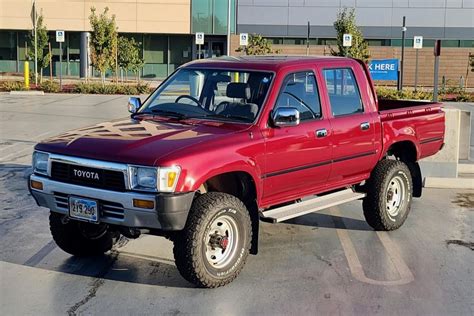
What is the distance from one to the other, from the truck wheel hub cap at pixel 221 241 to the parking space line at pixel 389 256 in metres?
1.19

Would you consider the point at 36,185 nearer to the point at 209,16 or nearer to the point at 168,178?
the point at 168,178

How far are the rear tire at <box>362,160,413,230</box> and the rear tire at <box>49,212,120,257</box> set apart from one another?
9.56 ft

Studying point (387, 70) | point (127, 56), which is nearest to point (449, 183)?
point (387, 70)

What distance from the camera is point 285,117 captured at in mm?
5492

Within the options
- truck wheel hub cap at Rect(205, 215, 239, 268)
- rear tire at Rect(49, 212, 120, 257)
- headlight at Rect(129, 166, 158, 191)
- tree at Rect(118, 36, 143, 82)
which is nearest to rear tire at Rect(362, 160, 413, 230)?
truck wheel hub cap at Rect(205, 215, 239, 268)

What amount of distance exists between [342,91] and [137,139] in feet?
8.38

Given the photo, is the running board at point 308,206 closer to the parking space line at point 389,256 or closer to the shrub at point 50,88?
the parking space line at point 389,256

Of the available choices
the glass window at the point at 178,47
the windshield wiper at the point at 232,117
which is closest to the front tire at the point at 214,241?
the windshield wiper at the point at 232,117

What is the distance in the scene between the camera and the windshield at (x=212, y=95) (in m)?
5.76

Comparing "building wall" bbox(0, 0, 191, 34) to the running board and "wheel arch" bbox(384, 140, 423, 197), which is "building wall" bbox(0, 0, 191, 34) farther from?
the running board

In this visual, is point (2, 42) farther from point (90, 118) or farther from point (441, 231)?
point (441, 231)

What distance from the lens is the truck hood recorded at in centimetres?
484

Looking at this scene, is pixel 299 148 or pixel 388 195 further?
pixel 388 195

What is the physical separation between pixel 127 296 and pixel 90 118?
1384 cm
